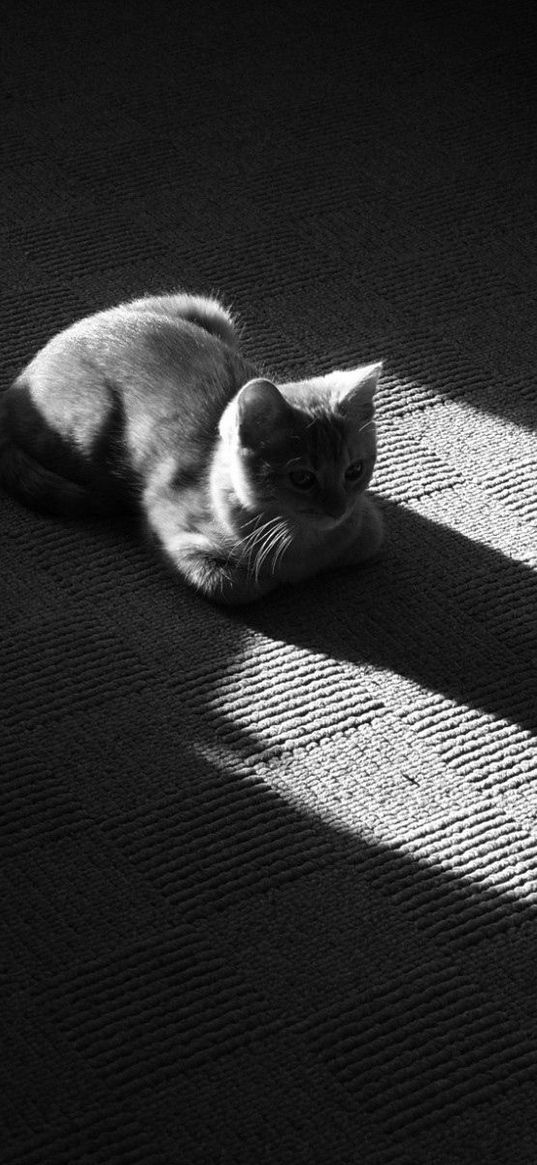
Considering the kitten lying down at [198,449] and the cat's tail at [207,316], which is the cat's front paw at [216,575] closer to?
the kitten lying down at [198,449]

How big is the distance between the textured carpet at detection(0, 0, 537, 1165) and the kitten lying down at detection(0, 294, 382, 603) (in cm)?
6

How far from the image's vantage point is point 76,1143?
3.90 ft

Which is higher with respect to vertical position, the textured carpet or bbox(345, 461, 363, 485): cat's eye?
bbox(345, 461, 363, 485): cat's eye

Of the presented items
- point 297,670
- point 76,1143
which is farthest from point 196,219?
point 76,1143

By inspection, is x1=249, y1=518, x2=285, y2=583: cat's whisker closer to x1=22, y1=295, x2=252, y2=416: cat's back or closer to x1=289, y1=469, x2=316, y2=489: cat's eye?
x1=289, y1=469, x2=316, y2=489: cat's eye

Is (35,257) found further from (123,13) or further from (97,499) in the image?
(123,13)

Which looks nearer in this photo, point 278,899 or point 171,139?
point 278,899

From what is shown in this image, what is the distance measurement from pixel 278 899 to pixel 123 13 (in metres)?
2.35

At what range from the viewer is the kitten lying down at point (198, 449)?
168 centimetres

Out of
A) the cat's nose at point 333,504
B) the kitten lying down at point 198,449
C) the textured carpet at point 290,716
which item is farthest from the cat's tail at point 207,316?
the cat's nose at point 333,504

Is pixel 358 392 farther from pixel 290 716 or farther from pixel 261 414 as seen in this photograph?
pixel 290 716

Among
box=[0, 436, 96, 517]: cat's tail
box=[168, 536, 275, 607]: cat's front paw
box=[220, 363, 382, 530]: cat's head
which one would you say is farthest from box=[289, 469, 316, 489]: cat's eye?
box=[0, 436, 96, 517]: cat's tail

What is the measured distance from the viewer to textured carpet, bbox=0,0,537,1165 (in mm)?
1256

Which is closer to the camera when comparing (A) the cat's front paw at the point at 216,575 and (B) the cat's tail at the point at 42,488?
(A) the cat's front paw at the point at 216,575
